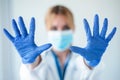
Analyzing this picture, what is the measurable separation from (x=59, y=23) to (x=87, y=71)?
0.74 feet

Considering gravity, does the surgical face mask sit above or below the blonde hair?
below

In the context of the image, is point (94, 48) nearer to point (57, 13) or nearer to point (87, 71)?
point (87, 71)

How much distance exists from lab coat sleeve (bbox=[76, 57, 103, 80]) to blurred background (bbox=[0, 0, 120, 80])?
1.42 feet

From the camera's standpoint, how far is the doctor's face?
88 centimetres

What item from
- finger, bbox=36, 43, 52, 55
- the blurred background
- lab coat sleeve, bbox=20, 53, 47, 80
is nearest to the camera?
finger, bbox=36, 43, 52, 55

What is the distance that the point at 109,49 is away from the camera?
1.30m

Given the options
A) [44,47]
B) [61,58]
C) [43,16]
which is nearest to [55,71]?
[61,58]

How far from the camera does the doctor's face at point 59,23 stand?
2.88ft

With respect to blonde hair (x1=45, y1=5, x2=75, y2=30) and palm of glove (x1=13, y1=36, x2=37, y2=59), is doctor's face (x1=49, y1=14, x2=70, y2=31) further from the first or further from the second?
palm of glove (x1=13, y1=36, x2=37, y2=59)

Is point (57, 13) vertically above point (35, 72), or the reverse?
point (57, 13)

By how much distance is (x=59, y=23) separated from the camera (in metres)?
0.88

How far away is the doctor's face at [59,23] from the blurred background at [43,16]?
389 mm

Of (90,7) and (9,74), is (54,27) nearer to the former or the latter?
(90,7)

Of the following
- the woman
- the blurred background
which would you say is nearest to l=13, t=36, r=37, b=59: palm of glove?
the woman
